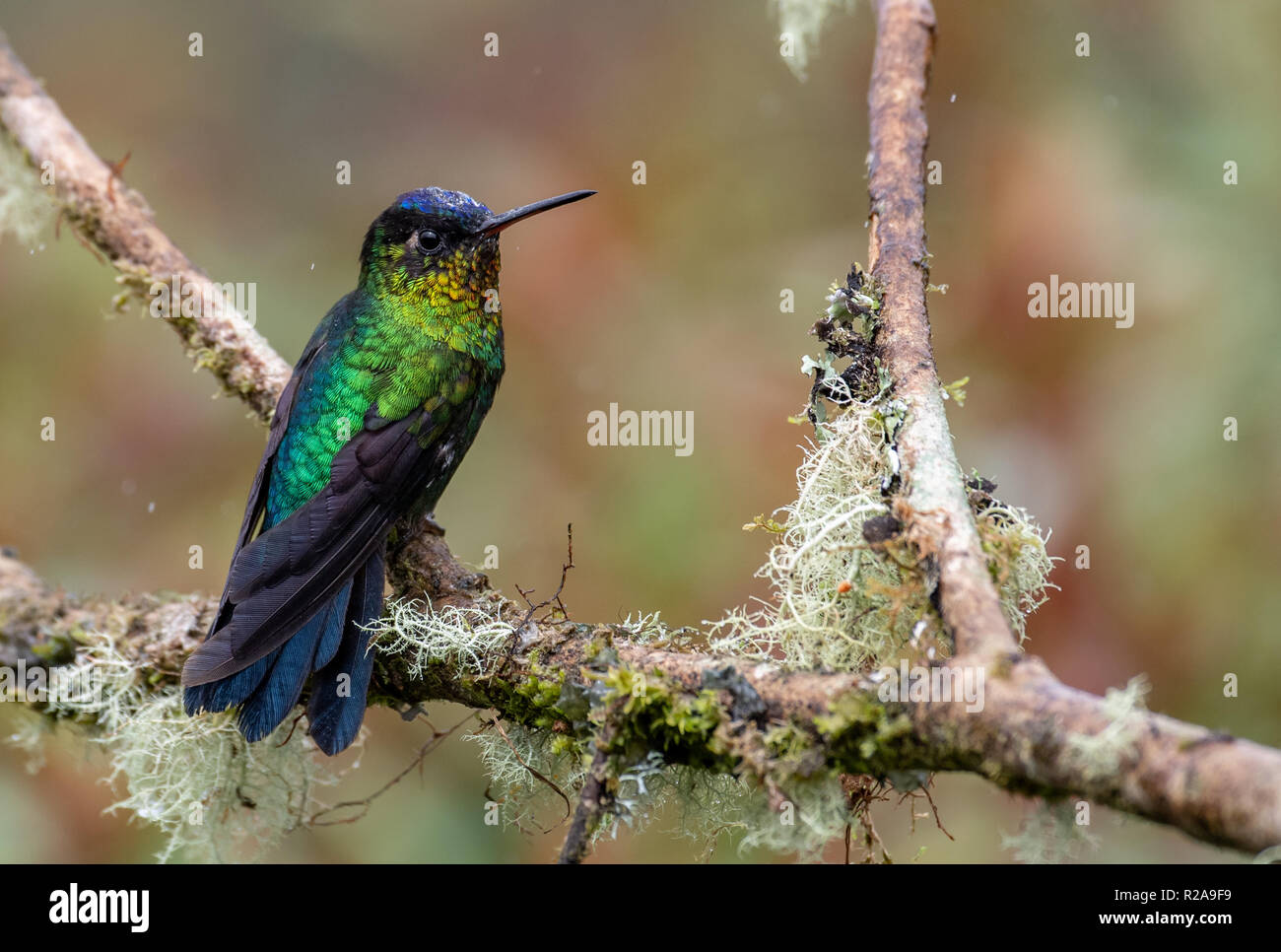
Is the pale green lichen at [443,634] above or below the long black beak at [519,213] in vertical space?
below

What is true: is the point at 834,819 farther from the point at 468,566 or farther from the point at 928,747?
the point at 468,566

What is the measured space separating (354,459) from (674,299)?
2575 mm

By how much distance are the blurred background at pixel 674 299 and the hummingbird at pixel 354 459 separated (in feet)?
3.04

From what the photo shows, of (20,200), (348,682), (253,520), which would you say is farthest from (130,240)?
(348,682)

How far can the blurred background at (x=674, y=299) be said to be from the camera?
394cm

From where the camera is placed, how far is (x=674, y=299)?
5141 millimetres

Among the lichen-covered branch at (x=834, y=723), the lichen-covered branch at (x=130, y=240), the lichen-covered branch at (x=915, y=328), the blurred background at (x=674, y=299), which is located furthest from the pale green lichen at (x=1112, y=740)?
the lichen-covered branch at (x=130, y=240)

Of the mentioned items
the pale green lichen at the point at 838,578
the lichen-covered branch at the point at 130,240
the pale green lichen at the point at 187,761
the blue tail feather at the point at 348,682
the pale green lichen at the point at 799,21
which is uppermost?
the pale green lichen at the point at 799,21

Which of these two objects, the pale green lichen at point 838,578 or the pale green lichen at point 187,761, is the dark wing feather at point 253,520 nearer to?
the pale green lichen at point 187,761

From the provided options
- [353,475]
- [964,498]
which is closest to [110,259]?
[353,475]

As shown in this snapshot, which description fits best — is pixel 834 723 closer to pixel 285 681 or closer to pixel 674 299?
pixel 285 681

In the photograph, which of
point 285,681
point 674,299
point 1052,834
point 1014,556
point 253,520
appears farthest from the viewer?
point 674,299

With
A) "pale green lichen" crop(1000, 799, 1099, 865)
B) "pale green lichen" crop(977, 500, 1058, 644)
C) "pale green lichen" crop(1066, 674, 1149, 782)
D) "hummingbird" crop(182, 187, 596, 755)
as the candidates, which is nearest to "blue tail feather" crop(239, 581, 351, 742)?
"hummingbird" crop(182, 187, 596, 755)

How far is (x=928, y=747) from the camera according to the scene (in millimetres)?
1546
